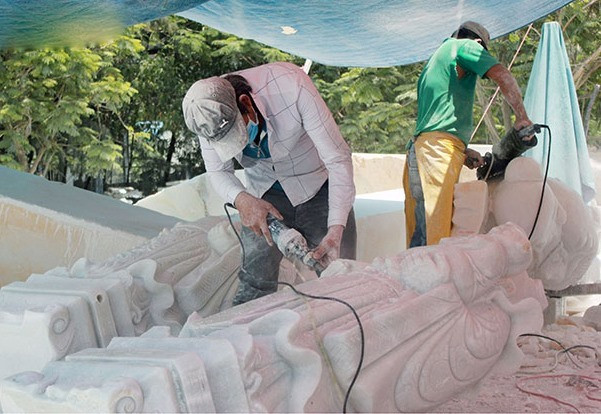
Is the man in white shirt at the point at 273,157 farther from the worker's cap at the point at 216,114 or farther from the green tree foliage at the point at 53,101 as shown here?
the green tree foliage at the point at 53,101

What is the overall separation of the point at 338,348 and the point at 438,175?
1.66 m

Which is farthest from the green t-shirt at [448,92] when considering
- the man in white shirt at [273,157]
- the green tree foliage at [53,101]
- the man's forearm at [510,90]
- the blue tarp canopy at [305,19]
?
the green tree foliage at [53,101]

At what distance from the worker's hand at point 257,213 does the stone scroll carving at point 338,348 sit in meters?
0.35

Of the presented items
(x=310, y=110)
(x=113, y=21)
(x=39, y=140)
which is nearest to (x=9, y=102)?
(x=39, y=140)

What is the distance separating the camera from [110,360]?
1.42 meters

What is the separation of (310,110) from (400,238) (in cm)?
288

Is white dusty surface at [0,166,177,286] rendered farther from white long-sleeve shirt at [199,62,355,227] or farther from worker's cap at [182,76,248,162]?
worker's cap at [182,76,248,162]

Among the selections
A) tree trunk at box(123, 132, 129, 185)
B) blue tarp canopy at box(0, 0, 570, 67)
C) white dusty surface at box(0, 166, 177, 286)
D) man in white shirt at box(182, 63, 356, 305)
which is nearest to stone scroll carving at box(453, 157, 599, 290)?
man in white shirt at box(182, 63, 356, 305)

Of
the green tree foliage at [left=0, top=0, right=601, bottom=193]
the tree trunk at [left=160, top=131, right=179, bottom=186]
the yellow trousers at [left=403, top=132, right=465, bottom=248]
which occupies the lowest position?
the tree trunk at [left=160, top=131, right=179, bottom=186]

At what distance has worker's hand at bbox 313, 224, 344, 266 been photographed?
7.47ft

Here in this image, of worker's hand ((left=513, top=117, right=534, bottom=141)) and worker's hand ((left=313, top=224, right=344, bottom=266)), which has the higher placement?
worker's hand ((left=513, top=117, right=534, bottom=141))

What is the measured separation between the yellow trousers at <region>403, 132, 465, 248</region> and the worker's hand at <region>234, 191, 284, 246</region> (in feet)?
3.04

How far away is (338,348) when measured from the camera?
1.61m

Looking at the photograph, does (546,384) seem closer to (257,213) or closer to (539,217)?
(539,217)
